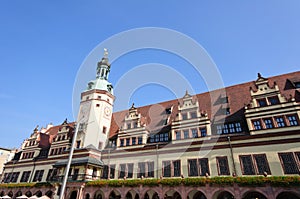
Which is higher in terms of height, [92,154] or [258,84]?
[258,84]

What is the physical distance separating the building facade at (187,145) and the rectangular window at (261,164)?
0.30 ft

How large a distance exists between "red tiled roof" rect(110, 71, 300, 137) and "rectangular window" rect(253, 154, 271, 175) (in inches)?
198

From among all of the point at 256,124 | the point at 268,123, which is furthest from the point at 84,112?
the point at 268,123

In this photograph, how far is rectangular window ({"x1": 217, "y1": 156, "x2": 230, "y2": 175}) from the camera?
70.4ft

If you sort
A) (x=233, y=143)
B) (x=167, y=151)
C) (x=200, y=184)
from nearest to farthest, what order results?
(x=200, y=184) < (x=233, y=143) < (x=167, y=151)

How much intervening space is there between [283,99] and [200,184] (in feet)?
42.7

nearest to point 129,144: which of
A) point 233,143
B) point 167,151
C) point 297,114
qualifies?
point 167,151

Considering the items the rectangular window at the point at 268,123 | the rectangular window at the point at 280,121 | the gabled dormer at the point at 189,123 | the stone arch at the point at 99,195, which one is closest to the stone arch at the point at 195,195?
the gabled dormer at the point at 189,123

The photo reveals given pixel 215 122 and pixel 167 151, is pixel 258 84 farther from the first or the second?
pixel 167 151

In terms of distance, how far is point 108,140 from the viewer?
111 feet

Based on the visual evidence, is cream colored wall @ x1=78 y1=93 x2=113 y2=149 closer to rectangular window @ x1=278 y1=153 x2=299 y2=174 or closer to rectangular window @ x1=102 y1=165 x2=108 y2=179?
rectangular window @ x1=102 y1=165 x2=108 y2=179

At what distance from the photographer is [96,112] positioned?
116 ft

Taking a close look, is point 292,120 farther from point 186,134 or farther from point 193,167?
point 193,167

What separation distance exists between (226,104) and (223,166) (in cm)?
866
